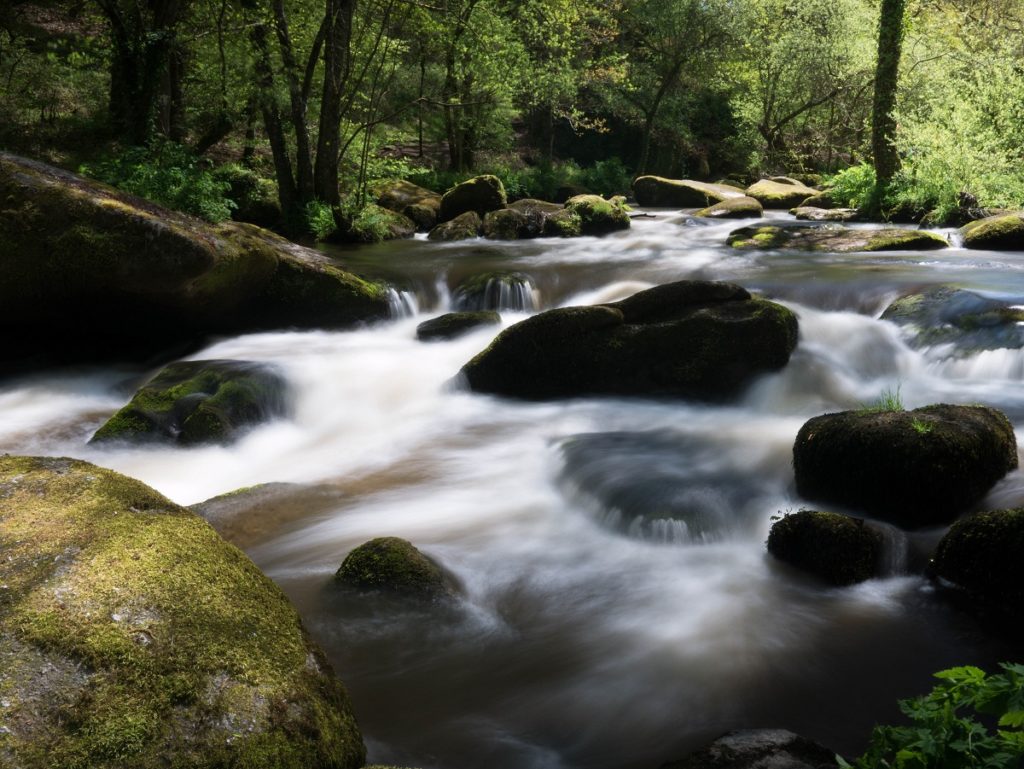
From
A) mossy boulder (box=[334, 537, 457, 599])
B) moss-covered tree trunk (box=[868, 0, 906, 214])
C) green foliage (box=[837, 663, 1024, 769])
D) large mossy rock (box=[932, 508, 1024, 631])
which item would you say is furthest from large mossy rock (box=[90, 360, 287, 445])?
moss-covered tree trunk (box=[868, 0, 906, 214])

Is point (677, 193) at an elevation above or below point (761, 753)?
above

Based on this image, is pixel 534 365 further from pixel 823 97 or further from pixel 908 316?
pixel 823 97

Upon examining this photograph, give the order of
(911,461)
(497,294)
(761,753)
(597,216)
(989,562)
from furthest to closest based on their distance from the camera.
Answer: (597,216) < (497,294) < (911,461) < (989,562) < (761,753)

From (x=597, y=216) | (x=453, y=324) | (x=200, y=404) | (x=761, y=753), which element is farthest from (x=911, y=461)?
(x=597, y=216)

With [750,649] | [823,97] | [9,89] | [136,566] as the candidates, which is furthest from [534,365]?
[823,97]

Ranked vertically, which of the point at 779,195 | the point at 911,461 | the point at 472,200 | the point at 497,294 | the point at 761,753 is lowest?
the point at 761,753

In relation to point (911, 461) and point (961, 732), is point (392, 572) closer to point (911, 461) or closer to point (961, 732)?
point (961, 732)

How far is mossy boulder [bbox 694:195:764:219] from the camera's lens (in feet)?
66.5

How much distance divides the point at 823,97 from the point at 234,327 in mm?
27871

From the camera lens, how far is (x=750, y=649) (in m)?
4.14

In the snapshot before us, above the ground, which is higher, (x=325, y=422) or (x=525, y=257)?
(x=525, y=257)

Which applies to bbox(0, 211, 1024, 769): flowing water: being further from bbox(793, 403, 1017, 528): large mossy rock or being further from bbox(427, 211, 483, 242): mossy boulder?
bbox(427, 211, 483, 242): mossy boulder

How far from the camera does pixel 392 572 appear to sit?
446 centimetres

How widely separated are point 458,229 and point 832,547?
1409cm
